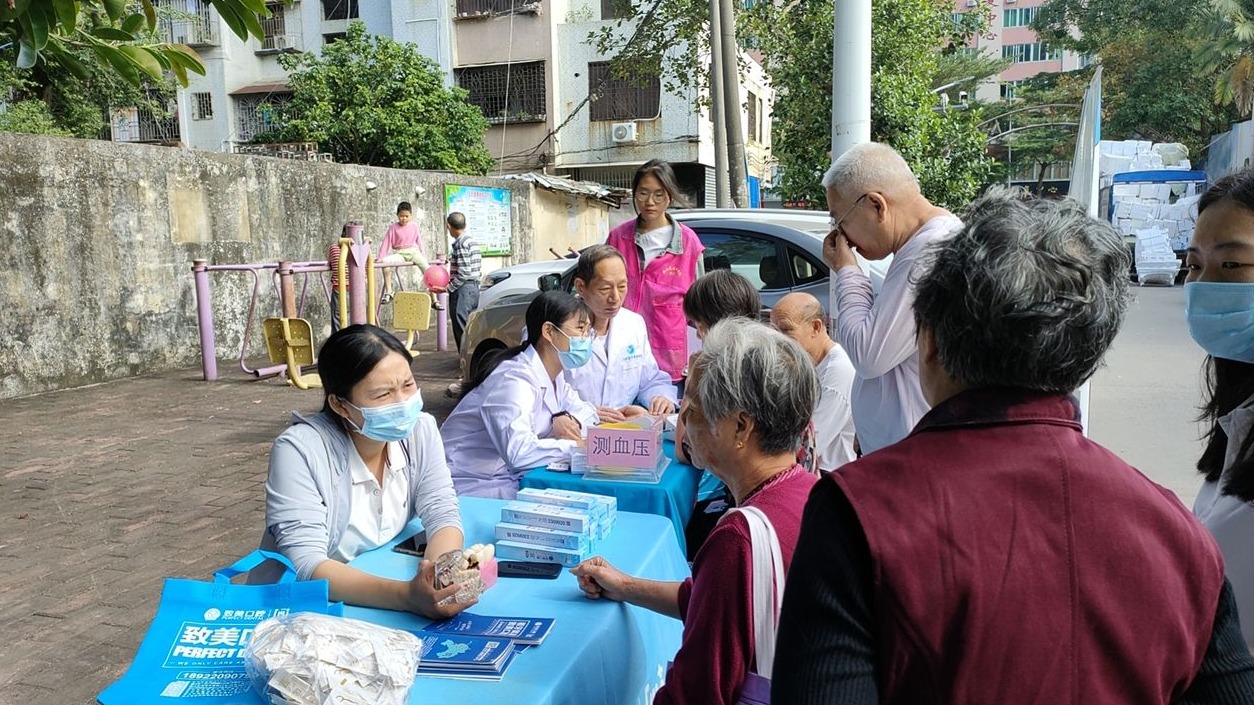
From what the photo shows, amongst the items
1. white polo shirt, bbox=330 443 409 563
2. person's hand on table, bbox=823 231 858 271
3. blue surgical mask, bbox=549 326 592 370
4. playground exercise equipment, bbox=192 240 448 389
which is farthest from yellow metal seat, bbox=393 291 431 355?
person's hand on table, bbox=823 231 858 271

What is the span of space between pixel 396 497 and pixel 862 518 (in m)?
1.90

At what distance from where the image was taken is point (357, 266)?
27.9 feet

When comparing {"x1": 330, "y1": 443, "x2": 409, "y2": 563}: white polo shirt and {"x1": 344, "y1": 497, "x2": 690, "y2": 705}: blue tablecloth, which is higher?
{"x1": 330, "y1": 443, "x2": 409, "y2": 563}: white polo shirt

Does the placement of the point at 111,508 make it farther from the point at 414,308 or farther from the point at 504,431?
the point at 414,308

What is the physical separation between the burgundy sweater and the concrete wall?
8.85 m

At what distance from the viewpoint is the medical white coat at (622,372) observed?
415cm

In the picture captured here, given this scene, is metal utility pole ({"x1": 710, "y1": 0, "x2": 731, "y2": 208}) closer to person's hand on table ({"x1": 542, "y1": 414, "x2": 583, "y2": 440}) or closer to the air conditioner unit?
person's hand on table ({"x1": 542, "y1": 414, "x2": 583, "y2": 440})

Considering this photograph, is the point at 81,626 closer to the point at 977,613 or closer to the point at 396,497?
the point at 396,497

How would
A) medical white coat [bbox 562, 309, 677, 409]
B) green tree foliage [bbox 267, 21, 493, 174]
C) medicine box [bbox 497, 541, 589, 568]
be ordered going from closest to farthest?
medicine box [bbox 497, 541, 589, 568] → medical white coat [bbox 562, 309, 677, 409] → green tree foliage [bbox 267, 21, 493, 174]

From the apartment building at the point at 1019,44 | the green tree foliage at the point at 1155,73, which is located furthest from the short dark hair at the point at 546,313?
the apartment building at the point at 1019,44

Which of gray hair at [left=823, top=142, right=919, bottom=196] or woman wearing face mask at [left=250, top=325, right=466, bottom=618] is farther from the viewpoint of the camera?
gray hair at [left=823, top=142, right=919, bottom=196]

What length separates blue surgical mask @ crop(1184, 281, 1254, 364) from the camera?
1668 mm

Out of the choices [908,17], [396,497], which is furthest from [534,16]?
[396,497]

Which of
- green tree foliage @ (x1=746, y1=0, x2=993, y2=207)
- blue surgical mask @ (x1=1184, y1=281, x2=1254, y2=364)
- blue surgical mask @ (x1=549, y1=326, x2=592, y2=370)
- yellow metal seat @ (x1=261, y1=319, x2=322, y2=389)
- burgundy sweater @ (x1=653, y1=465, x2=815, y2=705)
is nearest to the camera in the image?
burgundy sweater @ (x1=653, y1=465, x2=815, y2=705)
